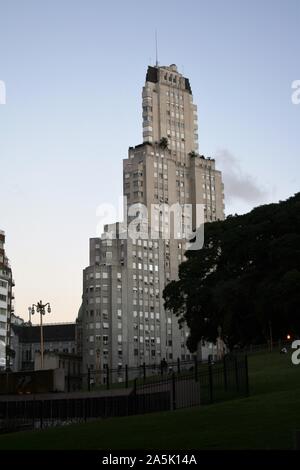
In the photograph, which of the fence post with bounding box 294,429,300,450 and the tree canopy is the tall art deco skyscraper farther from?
the fence post with bounding box 294,429,300,450

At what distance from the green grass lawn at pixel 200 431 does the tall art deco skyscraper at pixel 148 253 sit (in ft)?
459

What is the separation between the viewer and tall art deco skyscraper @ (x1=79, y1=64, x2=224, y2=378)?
554 feet

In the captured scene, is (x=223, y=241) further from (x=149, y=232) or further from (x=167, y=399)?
(x=149, y=232)

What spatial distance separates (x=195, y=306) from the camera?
8256 cm

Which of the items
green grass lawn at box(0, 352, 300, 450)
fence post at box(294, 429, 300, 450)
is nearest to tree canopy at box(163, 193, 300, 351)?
green grass lawn at box(0, 352, 300, 450)

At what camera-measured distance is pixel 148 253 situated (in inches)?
7096

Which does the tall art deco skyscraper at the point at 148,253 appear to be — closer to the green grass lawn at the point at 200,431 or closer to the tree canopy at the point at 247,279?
the tree canopy at the point at 247,279

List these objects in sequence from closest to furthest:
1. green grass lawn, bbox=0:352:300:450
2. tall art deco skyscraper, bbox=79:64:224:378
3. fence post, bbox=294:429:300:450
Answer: fence post, bbox=294:429:300:450 < green grass lawn, bbox=0:352:300:450 < tall art deco skyscraper, bbox=79:64:224:378

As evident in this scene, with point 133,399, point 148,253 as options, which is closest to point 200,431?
point 133,399

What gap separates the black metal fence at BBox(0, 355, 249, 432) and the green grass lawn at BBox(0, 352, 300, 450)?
13.0 feet

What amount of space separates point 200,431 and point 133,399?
1322 cm

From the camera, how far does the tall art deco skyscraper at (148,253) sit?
554ft

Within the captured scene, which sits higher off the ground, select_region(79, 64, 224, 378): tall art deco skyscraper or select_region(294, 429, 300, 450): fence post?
select_region(79, 64, 224, 378): tall art deco skyscraper
